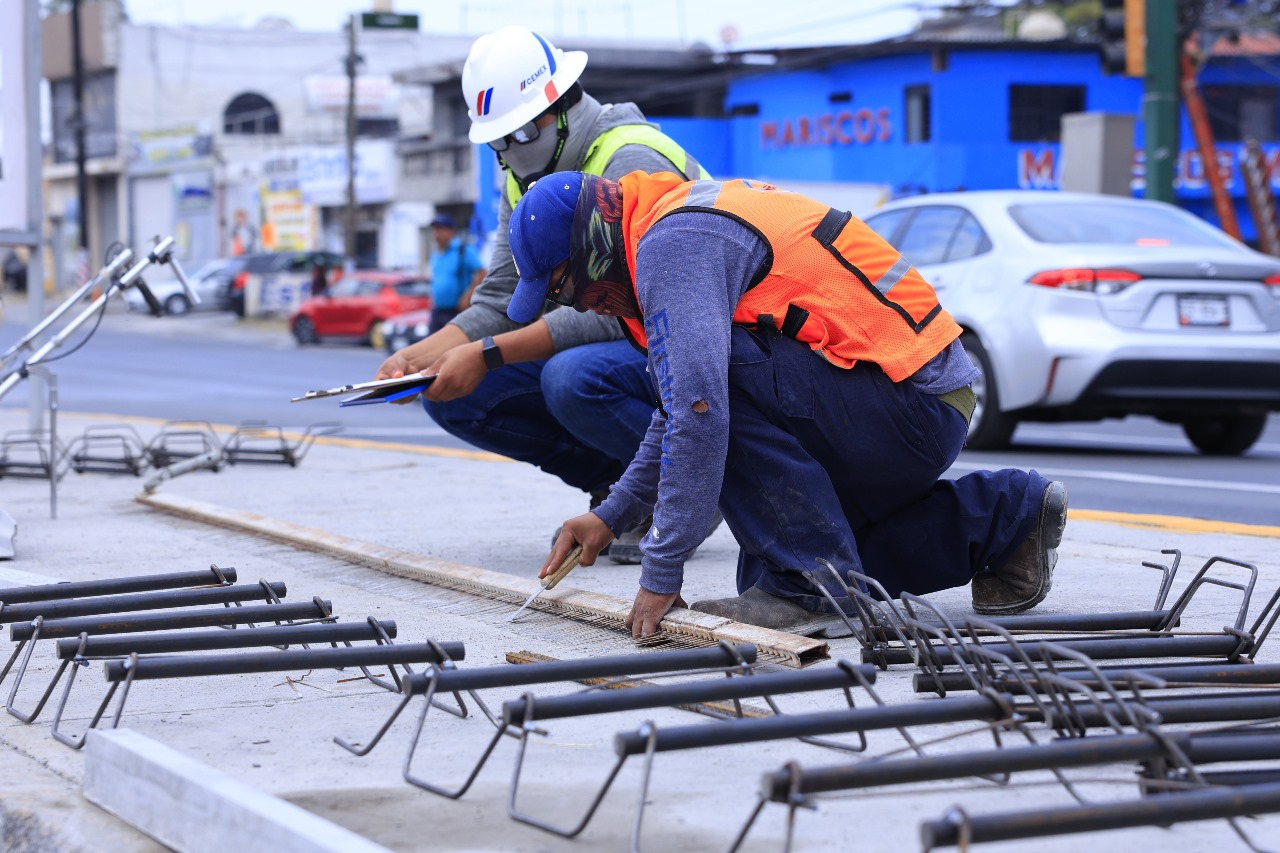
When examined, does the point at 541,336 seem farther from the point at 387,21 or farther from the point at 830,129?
the point at 387,21

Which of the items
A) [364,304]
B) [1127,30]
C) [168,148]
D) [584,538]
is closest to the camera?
[584,538]

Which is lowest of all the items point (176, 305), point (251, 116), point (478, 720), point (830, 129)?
point (176, 305)

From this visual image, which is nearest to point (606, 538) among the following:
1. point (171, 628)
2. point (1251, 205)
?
point (171, 628)

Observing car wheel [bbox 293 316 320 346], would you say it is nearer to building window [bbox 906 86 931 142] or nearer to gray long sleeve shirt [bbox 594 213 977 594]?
building window [bbox 906 86 931 142]

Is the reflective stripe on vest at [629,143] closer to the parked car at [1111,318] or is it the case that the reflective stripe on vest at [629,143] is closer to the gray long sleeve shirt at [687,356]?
the gray long sleeve shirt at [687,356]

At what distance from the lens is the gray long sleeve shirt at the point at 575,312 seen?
440 centimetres

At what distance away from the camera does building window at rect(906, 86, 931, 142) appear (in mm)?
34125

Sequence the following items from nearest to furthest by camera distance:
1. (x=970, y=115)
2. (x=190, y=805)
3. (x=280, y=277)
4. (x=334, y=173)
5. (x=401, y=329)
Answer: (x=190, y=805) → (x=401, y=329) → (x=970, y=115) → (x=280, y=277) → (x=334, y=173)

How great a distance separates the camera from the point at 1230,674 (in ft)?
9.02

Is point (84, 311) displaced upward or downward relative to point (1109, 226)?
downward

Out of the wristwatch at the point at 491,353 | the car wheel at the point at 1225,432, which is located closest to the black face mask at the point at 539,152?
the wristwatch at the point at 491,353

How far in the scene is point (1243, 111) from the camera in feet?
121

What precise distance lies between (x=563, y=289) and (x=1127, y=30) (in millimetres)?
11509

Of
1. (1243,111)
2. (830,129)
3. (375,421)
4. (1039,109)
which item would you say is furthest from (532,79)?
(1243,111)
